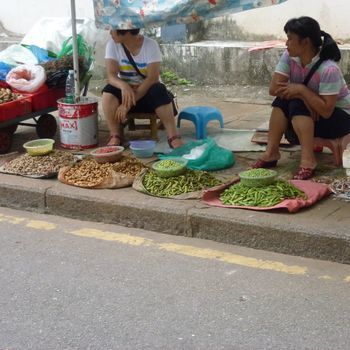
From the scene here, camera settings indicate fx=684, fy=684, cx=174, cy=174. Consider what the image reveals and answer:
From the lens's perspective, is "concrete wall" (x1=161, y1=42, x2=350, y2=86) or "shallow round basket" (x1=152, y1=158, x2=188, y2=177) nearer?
"shallow round basket" (x1=152, y1=158, x2=188, y2=177)

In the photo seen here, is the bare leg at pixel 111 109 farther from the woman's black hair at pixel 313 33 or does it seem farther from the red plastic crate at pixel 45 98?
the woman's black hair at pixel 313 33

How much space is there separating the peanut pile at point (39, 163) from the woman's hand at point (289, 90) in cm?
175

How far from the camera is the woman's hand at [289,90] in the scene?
16.2 feet

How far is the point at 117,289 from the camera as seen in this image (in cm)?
376

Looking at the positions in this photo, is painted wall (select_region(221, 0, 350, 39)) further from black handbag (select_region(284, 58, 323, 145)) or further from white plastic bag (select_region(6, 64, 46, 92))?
white plastic bag (select_region(6, 64, 46, 92))

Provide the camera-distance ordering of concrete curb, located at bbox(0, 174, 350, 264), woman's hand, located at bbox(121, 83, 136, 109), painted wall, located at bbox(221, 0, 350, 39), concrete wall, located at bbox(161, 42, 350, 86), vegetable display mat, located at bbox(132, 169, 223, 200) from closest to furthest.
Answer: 1. concrete curb, located at bbox(0, 174, 350, 264)
2. vegetable display mat, located at bbox(132, 169, 223, 200)
3. woman's hand, located at bbox(121, 83, 136, 109)
4. painted wall, located at bbox(221, 0, 350, 39)
5. concrete wall, located at bbox(161, 42, 350, 86)

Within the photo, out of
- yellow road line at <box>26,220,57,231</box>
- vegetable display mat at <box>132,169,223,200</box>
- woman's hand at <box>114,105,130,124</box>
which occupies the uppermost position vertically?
woman's hand at <box>114,105,130,124</box>

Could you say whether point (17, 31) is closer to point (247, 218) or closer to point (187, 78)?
point (187, 78)

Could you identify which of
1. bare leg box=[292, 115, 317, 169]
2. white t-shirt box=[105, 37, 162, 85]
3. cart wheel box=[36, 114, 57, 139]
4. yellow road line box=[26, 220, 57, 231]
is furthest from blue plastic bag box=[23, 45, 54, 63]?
A: bare leg box=[292, 115, 317, 169]

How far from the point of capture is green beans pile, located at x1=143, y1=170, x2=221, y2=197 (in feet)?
15.7

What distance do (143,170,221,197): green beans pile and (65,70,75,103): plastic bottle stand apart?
1442 millimetres

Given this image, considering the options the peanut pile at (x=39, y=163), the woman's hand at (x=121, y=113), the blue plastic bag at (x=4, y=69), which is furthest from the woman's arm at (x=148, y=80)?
the blue plastic bag at (x=4, y=69)

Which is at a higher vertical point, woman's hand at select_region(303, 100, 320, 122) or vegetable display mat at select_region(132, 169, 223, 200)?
woman's hand at select_region(303, 100, 320, 122)

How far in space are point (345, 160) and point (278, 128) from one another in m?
0.79
